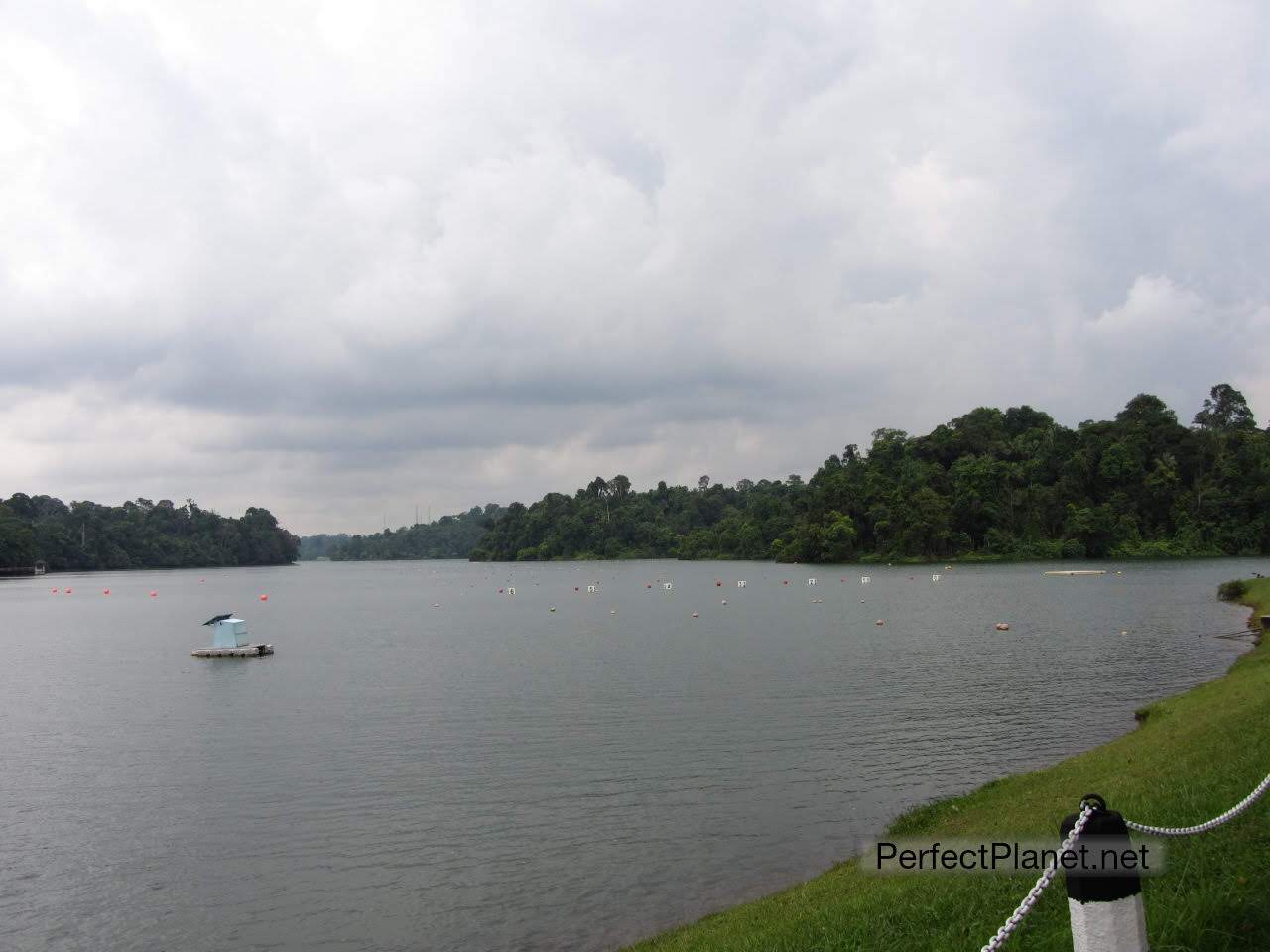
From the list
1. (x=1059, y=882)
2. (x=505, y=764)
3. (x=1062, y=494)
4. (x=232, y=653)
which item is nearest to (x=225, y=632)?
(x=232, y=653)

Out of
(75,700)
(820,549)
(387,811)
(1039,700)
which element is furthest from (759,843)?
(820,549)

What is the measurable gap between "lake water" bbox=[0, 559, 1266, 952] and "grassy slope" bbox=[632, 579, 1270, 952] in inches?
87.3

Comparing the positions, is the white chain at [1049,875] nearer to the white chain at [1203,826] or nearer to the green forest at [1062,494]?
the white chain at [1203,826]

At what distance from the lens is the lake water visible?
1614 centimetres

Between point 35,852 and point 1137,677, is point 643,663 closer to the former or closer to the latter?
point 1137,677

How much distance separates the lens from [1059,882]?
9.02 metres

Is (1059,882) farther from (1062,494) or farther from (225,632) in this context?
(1062,494)

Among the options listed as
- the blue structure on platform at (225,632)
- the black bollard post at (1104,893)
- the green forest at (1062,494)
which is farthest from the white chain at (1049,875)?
the green forest at (1062,494)

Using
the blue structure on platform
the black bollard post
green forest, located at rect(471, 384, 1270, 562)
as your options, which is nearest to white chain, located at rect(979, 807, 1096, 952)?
the black bollard post

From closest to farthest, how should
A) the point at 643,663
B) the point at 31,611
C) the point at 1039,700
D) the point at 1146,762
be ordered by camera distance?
1. the point at 1146,762
2. the point at 1039,700
3. the point at 643,663
4. the point at 31,611

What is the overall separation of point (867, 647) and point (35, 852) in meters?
36.8

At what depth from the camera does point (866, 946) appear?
9.38 meters

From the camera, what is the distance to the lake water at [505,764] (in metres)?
Answer: 16.1

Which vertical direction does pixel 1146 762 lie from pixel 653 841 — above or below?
above
